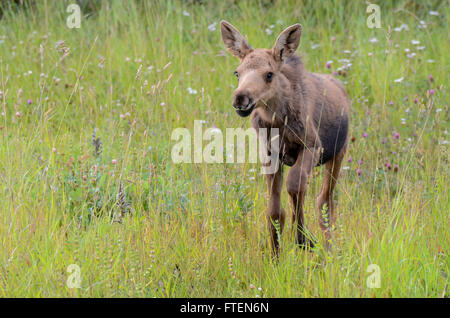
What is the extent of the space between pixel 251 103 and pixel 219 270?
46.0 inches

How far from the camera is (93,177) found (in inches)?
204

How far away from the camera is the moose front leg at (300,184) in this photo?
441 cm

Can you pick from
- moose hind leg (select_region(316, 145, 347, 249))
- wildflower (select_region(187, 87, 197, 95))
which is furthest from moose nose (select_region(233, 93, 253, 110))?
wildflower (select_region(187, 87, 197, 95))

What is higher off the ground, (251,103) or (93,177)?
(251,103)

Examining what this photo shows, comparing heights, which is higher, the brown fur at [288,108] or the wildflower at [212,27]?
the wildflower at [212,27]

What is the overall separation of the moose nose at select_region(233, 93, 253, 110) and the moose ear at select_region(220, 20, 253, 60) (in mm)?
710

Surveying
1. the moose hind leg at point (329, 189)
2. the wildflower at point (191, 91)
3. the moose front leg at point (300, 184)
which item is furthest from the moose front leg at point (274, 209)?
the wildflower at point (191, 91)

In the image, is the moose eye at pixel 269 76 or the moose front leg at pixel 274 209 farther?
the moose front leg at pixel 274 209

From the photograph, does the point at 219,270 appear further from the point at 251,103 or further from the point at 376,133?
the point at 376,133

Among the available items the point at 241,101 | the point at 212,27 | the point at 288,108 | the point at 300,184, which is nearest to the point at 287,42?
the point at 288,108

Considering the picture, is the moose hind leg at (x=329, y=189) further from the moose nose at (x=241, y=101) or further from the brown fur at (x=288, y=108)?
the moose nose at (x=241, y=101)

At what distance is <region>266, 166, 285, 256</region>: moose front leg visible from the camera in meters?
4.59

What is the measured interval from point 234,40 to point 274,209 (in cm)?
135
